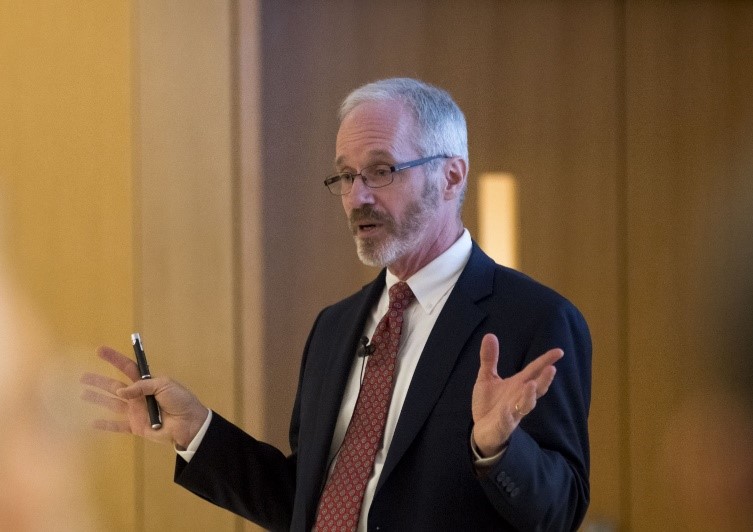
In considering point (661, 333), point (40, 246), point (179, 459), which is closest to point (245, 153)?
point (40, 246)

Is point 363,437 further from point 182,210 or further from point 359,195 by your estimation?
point 182,210

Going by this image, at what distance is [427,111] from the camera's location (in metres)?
2.15

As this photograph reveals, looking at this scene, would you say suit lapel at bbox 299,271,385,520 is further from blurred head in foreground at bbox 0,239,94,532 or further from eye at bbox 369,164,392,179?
blurred head in foreground at bbox 0,239,94,532

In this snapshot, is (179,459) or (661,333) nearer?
(179,459)

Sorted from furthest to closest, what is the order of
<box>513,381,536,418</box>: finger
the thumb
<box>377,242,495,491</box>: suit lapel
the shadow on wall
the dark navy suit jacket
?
the shadow on wall, the thumb, <box>377,242,495,491</box>: suit lapel, the dark navy suit jacket, <box>513,381,536,418</box>: finger

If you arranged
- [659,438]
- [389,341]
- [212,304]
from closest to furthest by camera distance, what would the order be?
[389,341]
[212,304]
[659,438]

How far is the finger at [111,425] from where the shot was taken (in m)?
2.01

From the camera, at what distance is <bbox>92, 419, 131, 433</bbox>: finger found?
201 cm

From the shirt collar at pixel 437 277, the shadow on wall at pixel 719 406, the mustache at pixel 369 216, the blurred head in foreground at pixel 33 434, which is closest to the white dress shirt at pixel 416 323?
the shirt collar at pixel 437 277

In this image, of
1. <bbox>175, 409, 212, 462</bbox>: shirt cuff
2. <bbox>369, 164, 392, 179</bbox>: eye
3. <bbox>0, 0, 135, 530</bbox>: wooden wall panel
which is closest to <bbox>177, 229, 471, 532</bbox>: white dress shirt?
<bbox>175, 409, 212, 462</bbox>: shirt cuff

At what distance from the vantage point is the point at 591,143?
333 centimetres

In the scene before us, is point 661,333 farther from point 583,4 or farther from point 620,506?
point 583,4

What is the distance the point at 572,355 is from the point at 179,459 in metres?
0.85

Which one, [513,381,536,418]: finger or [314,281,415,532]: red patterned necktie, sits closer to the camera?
[513,381,536,418]: finger
